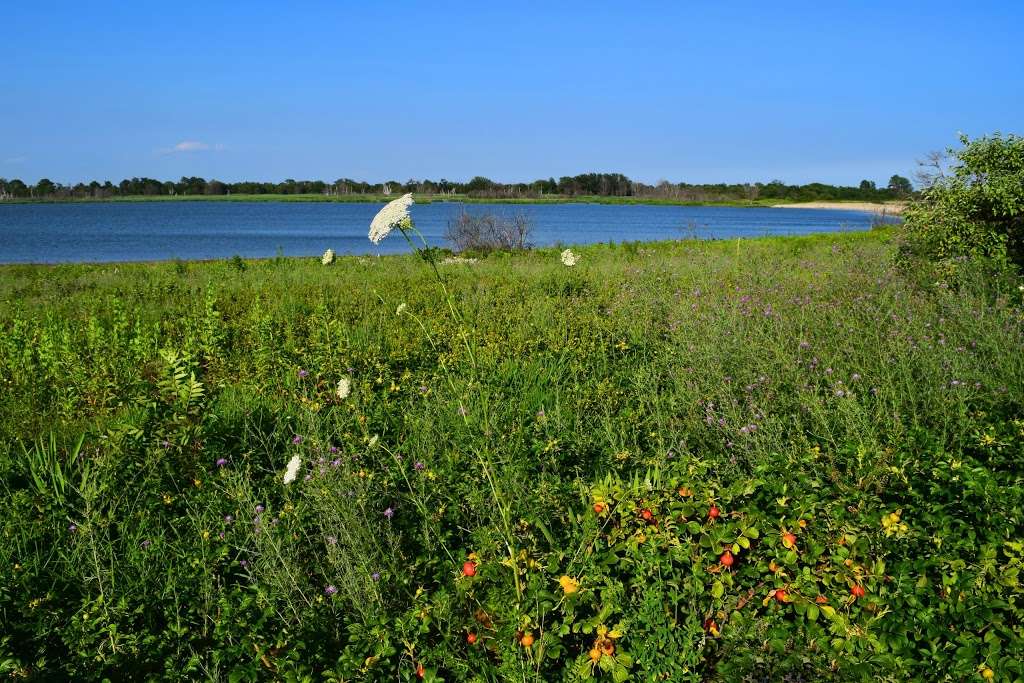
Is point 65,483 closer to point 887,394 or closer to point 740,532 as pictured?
point 740,532

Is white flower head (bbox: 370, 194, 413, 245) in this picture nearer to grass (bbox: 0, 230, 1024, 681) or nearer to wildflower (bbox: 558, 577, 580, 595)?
grass (bbox: 0, 230, 1024, 681)

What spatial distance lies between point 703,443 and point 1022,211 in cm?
723

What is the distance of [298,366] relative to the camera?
620 cm

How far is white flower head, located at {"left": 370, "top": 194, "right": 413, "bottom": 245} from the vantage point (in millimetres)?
3136

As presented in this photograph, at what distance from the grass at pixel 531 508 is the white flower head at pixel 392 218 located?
30.1 inches

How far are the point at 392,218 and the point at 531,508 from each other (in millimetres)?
1461

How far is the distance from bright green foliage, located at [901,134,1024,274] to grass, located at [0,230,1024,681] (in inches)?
105

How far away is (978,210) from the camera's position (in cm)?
919

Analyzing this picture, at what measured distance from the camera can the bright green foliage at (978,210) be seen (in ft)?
28.9

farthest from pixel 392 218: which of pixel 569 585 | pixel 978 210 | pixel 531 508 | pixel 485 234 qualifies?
pixel 485 234

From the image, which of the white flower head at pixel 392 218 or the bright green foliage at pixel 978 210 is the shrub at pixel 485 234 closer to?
the bright green foliage at pixel 978 210

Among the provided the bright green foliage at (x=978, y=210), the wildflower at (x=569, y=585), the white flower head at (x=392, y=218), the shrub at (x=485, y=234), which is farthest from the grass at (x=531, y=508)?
the shrub at (x=485, y=234)

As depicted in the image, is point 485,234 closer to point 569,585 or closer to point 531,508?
point 531,508

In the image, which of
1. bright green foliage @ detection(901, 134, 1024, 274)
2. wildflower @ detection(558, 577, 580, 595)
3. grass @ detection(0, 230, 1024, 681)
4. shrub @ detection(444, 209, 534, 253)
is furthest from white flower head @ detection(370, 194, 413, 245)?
shrub @ detection(444, 209, 534, 253)
